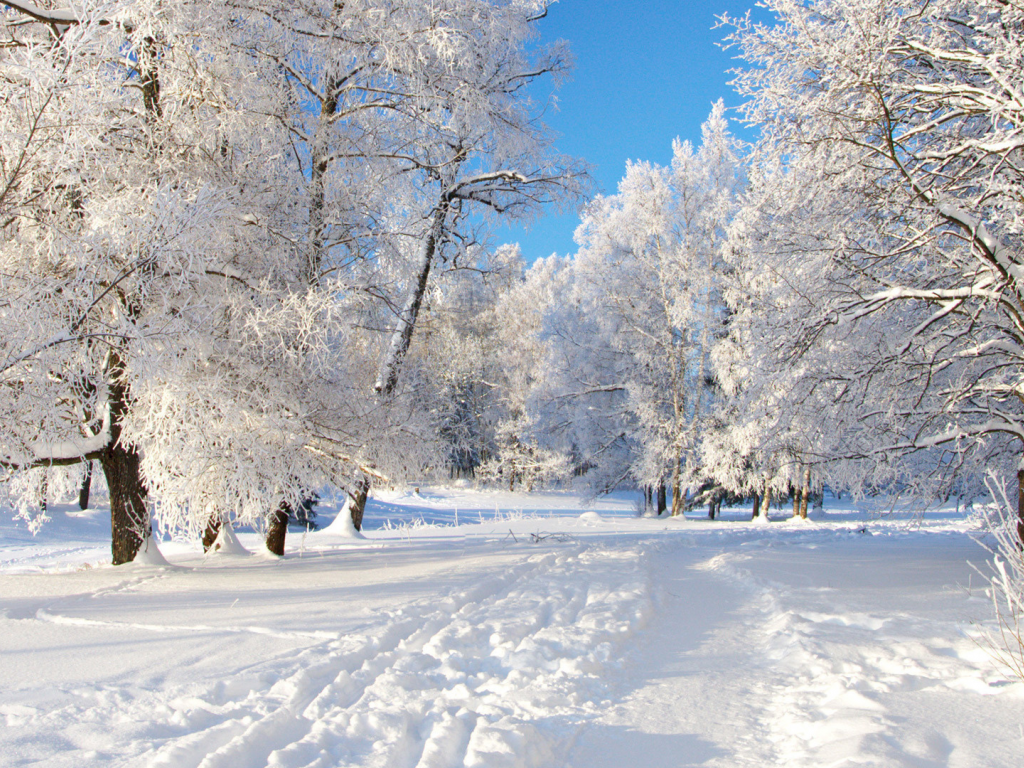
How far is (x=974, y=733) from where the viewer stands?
2.94 metres

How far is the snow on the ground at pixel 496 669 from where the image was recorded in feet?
9.26

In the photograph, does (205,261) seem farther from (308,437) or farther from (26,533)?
(26,533)

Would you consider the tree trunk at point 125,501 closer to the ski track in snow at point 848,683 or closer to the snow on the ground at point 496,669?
the snow on the ground at point 496,669

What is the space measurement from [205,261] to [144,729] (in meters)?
4.08

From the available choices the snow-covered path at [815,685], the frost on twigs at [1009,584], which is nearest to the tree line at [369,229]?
the snow-covered path at [815,685]

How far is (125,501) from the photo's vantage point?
726 centimetres

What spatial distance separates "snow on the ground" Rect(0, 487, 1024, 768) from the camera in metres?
2.82

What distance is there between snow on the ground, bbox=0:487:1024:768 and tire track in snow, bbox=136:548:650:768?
14 millimetres

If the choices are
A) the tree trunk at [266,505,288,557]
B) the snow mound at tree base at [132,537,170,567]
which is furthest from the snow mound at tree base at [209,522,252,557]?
the snow mound at tree base at [132,537,170,567]

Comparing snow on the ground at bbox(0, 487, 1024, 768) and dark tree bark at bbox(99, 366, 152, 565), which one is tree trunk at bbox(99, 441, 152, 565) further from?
snow on the ground at bbox(0, 487, 1024, 768)

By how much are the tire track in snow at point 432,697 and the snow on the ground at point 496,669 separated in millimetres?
14

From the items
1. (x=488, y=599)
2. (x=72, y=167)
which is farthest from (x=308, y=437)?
(x=72, y=167)

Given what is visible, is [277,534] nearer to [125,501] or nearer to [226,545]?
[226,545]

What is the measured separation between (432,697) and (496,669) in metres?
0.63
